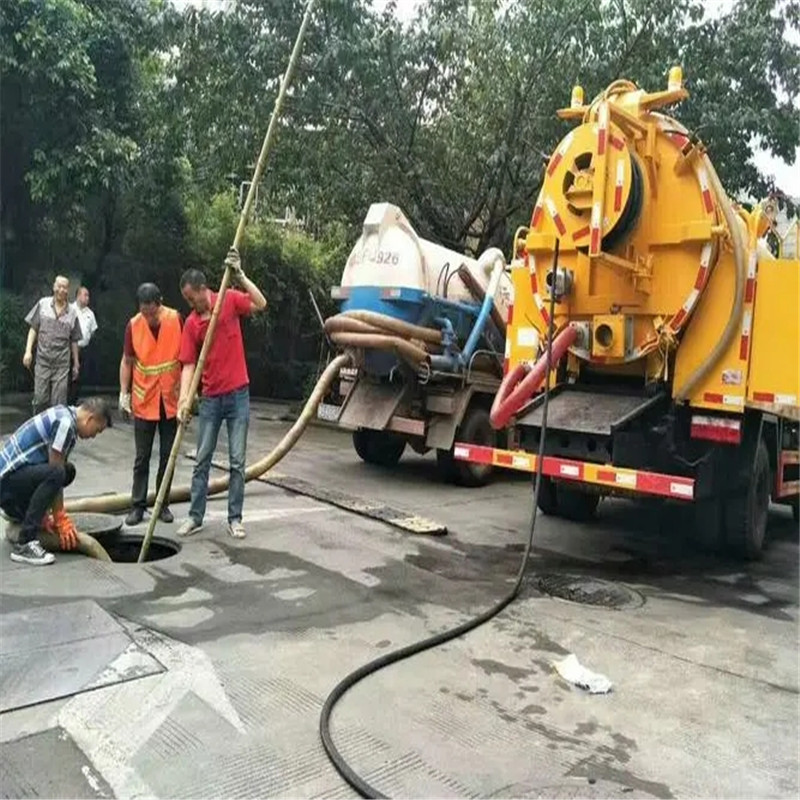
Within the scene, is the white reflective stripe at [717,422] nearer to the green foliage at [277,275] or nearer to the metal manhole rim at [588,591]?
the metal manhole rim at [588,591]

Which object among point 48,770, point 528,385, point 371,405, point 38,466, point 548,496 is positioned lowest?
point 48,770

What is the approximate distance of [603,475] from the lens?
16.9 ft

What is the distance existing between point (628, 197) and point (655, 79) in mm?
7035

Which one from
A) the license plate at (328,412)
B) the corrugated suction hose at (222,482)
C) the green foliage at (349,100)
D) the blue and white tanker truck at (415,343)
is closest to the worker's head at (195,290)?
the corrugated suction hose at (222,482)

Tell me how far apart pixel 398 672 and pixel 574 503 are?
3670 millimetres

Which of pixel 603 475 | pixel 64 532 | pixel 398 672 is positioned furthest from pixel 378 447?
pixel 398 672

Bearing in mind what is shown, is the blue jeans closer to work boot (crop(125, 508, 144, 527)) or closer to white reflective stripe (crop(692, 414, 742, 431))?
work boot (crop(125, 508, 144, 527))

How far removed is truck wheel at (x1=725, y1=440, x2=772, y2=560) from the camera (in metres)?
5.82

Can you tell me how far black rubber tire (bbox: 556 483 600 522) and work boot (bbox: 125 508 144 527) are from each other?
3353mm

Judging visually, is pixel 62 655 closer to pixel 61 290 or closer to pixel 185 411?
pixel 185 411

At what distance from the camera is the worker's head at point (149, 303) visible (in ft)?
19.2

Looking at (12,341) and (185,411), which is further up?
(12,341)

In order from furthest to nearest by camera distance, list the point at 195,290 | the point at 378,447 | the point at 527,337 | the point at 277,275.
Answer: the point at 277,275, the point at 378,447, the point at 527,337, the point at 195,290

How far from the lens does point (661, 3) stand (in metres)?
10.8
